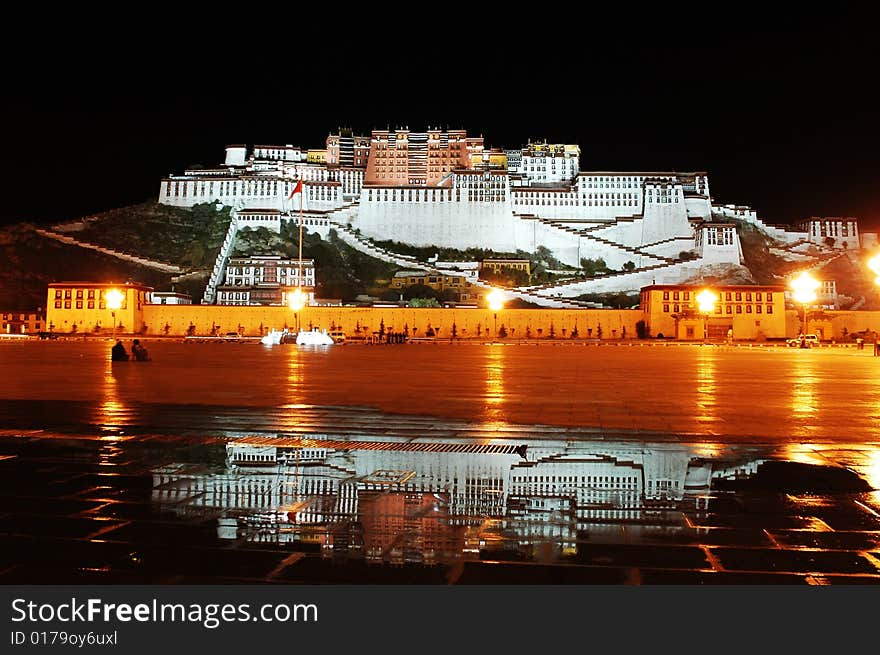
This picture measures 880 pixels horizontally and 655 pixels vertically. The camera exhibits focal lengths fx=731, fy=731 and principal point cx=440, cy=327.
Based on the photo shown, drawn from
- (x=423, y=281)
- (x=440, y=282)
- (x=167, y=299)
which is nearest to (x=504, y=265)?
(x=440, y=282)

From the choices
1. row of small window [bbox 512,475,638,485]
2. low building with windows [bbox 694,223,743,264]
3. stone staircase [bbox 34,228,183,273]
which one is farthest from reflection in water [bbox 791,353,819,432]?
stone staircase [bbox 34,228,183,273]

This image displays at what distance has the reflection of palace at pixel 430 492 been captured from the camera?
3.16 meters

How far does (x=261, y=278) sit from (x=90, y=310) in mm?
16927

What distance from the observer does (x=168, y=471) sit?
459 centimetres

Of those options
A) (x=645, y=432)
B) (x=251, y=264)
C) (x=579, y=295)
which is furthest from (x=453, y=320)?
(x=645, y=432)

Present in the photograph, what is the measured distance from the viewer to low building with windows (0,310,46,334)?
6183 centimetres

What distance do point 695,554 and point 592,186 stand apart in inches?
3489

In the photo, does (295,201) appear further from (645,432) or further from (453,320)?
(645,432)

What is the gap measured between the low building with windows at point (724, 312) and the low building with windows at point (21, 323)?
167ft

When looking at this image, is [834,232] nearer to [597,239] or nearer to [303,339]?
[597,239]

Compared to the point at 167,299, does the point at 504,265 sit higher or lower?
higher

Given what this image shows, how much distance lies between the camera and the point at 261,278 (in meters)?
72.1

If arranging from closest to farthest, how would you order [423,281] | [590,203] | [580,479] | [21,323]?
[580,479]
[21,323]
[423,281]
[590,203]

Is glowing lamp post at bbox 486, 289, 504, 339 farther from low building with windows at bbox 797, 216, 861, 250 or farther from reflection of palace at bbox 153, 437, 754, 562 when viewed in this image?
reflection of palace at bbox 153, 437, 754, 562
